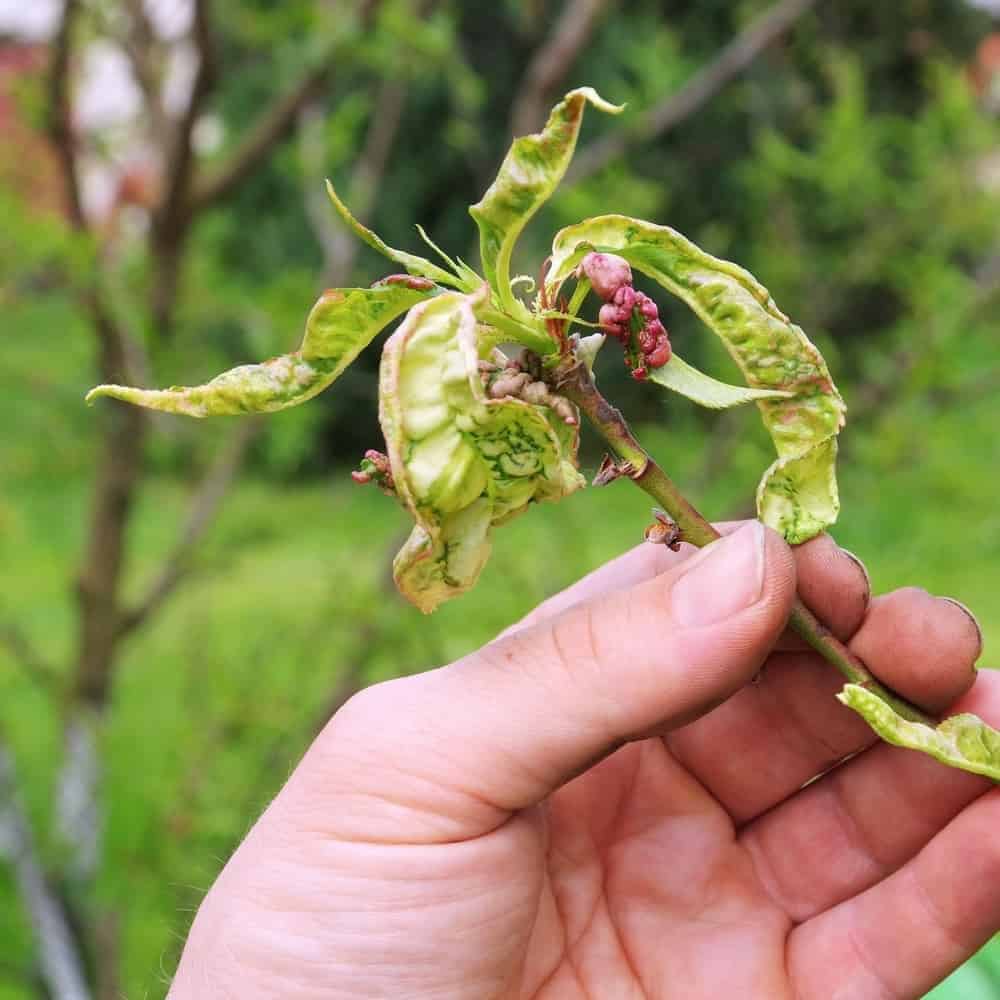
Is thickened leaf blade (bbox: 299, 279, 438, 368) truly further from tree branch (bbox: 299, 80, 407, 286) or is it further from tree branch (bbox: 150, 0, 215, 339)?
tree branch (bbox: 299, 80, 407, 286)

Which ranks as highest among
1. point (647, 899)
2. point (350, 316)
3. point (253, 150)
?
point (350, 316)

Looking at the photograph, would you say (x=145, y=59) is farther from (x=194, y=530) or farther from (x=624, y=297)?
(x=624, y=297)

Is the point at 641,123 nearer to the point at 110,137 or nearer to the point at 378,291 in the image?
the point at 110,137

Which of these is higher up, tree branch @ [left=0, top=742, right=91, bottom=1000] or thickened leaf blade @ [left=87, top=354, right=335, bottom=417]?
thickened leaf blade @ [left=87, top=354, right=335, bottom=417]

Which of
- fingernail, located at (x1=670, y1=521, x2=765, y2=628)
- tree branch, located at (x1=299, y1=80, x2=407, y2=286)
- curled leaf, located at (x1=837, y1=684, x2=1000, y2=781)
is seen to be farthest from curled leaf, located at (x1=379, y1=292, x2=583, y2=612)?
tree branch, located at (x1=299, y1=80, x2=407, y2=286)

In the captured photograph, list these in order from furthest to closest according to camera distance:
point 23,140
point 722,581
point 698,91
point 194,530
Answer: point 23,140 → point 194,530 → point 698,91 → point 722,581

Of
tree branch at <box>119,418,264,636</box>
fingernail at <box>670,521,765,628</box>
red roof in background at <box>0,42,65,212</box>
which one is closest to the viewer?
fingernail at <box>670,521,765,628</box>

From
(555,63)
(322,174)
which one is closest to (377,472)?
(555,63)

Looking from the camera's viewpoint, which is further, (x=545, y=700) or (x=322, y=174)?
(x=322, y=174)
